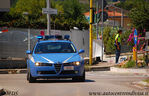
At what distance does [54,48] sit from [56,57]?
3.90ft

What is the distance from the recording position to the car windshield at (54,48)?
16.5 m

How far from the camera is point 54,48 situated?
1661 cm

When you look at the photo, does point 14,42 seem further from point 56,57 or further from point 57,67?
point 57,67

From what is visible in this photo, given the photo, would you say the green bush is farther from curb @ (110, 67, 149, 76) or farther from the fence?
the fence

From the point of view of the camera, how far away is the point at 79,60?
15.5 metres

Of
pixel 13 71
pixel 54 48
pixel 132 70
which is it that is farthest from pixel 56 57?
pixel 13 71

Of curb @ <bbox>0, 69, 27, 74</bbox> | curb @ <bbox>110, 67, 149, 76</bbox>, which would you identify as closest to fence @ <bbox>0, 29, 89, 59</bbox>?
curb @ <bbox>0, 69, 27, 74</bbox>

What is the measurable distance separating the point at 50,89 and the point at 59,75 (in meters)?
2.48

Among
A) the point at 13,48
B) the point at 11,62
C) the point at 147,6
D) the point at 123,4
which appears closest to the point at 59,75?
the point at 11,62

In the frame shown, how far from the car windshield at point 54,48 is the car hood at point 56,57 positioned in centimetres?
50

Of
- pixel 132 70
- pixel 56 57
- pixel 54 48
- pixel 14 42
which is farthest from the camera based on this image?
pixel 14 42

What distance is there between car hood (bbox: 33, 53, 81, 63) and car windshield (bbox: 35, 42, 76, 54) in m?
0.50

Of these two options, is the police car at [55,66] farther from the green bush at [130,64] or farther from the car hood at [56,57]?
Answer: the green bush at [130,64]

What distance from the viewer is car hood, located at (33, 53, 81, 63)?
1523 centimetres
